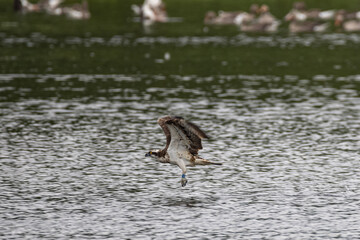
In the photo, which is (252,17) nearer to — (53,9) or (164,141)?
(53,9)

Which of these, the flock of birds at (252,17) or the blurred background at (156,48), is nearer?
the blurred background at (156,48)

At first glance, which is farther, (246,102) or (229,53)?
(229,53)

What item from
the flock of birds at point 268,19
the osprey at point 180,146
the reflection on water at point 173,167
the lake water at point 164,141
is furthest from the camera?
the flock of birds at point 268,19

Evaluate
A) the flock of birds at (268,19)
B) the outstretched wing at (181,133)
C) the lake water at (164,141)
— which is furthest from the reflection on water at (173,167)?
the flock of birds at (268,19)

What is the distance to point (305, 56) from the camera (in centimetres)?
4122

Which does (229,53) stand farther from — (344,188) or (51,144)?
(344,188)

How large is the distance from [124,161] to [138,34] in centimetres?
3086

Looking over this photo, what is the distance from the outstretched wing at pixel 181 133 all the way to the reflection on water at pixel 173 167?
1.11 m

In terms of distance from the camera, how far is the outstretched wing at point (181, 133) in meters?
15.2

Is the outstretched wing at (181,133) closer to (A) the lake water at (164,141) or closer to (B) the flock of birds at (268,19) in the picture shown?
(A) the lake water at (164,141)

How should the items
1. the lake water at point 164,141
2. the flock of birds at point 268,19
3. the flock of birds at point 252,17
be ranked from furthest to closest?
the flock of birds at point 252,17
the flock of birds at point 268,19
the lake water at point 164,141

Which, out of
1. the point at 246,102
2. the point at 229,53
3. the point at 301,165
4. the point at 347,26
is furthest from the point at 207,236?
the point at 347,26

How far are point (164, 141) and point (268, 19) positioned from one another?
33794 mm

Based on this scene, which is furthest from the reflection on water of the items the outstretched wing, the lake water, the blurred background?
the blurred background
